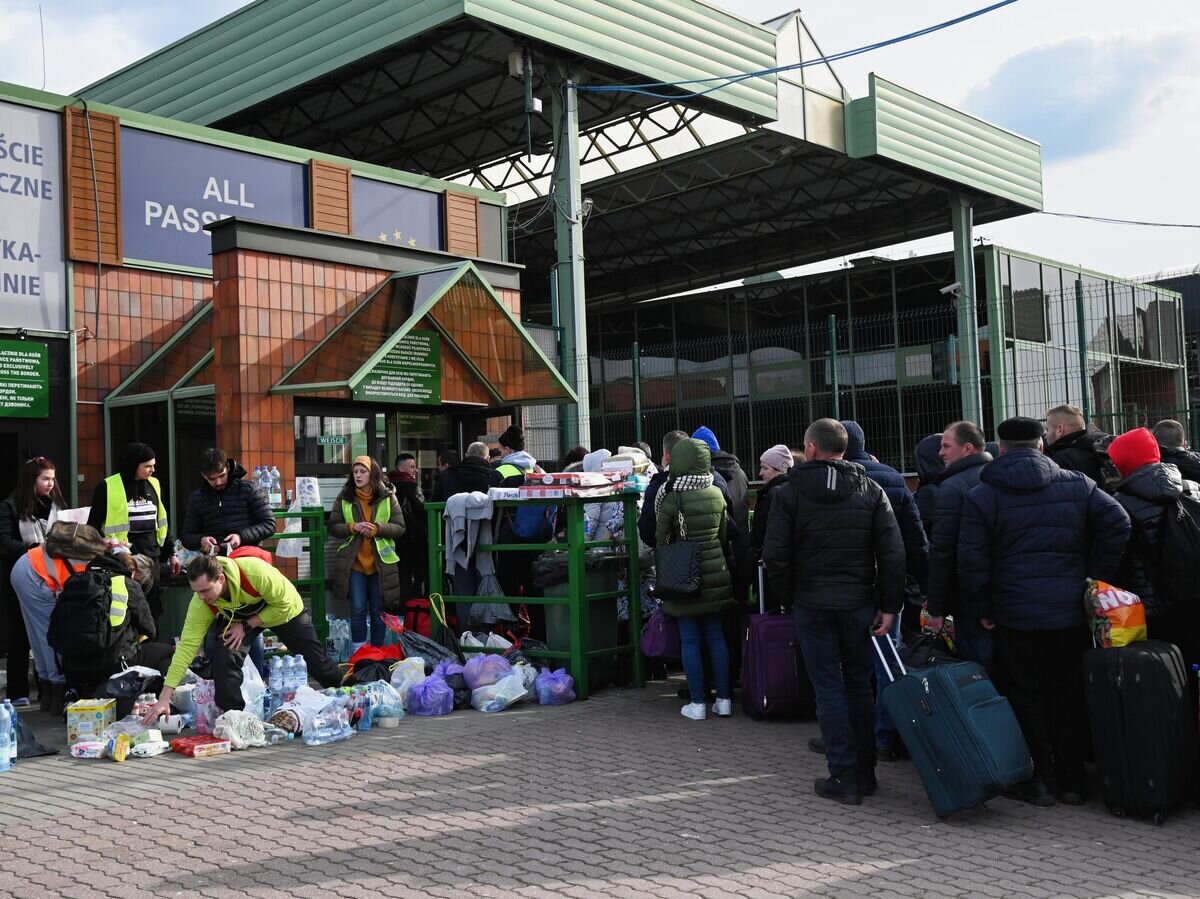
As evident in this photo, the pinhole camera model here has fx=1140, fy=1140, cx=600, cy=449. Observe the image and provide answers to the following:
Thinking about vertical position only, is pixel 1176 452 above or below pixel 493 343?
below

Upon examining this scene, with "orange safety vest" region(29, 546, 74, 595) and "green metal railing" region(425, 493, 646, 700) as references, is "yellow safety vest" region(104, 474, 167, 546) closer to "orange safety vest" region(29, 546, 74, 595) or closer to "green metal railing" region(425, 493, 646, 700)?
"orange safety vest" region(29, 546, 74, 595)

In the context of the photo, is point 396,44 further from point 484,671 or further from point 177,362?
point 484,671

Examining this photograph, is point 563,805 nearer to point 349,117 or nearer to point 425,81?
point 425,81

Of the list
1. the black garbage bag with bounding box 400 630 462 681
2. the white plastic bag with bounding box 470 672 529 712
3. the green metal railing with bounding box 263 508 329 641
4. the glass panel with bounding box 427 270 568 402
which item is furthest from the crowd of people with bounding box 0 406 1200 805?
the glass panel with bounding box 427 270 568 402

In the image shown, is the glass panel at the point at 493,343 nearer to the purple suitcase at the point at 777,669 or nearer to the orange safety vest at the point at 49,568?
the orange safety vest at the point at 49,568

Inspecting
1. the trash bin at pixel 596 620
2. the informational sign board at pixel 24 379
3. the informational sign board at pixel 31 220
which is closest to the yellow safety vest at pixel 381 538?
the trash bin at pixel 596 620

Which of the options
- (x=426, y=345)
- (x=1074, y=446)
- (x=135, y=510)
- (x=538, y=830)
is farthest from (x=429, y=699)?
(x=426, y=345)

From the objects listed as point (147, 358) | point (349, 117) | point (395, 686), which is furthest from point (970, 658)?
point (349, 117)

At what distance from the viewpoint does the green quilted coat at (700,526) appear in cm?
714

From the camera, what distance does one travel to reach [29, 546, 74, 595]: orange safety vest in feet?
25.1

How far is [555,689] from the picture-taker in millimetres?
7805

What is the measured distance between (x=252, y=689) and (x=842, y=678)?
154 inches

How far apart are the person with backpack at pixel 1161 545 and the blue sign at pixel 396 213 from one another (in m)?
9.66

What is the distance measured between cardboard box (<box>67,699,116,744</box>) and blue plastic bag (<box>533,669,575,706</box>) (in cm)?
275
